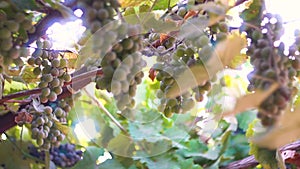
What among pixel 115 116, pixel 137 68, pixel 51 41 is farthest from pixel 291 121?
pixel 115 116

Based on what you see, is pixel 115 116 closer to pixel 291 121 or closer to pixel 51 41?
pixel 51 41

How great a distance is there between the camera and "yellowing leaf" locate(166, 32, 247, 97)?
48cm

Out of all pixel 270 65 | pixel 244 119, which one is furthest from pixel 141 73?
pixel 244 119

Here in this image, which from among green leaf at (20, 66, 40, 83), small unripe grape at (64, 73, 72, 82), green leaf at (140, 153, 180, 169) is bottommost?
green leaf at (140, 153, 180, 169)

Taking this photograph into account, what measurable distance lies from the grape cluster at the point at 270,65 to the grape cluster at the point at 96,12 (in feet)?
0.48

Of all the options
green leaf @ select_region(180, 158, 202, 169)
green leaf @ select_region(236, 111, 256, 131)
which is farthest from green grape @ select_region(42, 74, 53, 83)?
green leaf @ select_region(236, 111, 256, 131)

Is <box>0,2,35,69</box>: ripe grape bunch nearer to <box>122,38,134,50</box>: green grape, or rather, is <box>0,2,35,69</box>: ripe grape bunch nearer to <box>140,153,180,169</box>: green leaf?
<box>122,38,134,50</box>: green grape

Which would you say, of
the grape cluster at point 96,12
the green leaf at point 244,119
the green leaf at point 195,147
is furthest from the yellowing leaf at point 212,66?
the green leaf at point 244,119

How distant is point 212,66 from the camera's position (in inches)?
20.5

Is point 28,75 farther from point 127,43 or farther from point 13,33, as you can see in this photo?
point 127,43

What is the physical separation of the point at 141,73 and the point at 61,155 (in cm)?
63

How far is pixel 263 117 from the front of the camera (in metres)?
0.41

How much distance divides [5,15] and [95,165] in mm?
531

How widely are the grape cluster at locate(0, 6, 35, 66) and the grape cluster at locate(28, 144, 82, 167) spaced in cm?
57
